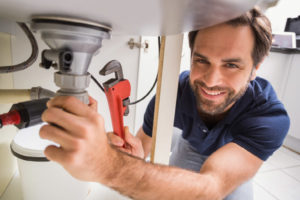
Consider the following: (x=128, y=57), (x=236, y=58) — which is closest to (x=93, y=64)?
(x=128, y=57)

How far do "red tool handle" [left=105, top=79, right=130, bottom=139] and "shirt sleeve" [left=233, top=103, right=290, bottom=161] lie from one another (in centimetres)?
33

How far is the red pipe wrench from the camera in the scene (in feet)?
1.30

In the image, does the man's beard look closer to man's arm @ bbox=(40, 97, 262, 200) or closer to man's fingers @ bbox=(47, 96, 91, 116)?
man's arm @ bbox=(40, 97, 262, 200)

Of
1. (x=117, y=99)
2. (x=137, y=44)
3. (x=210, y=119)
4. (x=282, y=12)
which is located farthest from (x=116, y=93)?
(x=282, y=12)

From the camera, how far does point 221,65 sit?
59 centimetres

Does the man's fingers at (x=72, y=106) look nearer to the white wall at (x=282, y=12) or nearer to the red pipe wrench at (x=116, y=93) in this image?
the red pipe wrench at (x=116, y=93)

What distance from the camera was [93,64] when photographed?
92 centimetres

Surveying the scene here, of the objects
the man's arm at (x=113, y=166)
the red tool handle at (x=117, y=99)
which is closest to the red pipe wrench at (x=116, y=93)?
the red tool handle at (x=117, y=99)

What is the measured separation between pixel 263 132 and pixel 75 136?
522mm

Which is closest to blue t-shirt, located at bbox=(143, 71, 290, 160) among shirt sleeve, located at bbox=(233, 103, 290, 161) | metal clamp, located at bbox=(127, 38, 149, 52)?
shirt sleeve, located at bbox=(233, 103, 290, 161)

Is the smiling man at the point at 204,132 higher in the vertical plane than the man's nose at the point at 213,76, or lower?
lower

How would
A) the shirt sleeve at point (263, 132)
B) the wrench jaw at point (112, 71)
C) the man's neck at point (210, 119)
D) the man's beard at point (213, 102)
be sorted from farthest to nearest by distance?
the man's neck at point (210, 119) → the man's beard at point (213, 102) → the shirt sleeve at point (263, 132) → the wrench jaw at point (112, 71)

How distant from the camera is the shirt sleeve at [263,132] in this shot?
535 millimetres

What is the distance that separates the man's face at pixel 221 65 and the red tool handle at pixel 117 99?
30cm
